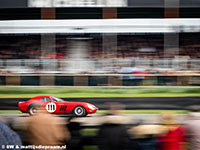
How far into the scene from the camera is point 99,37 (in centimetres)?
658

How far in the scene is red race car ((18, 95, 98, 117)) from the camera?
570 centimetres

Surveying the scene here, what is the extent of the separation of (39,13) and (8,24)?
93cm

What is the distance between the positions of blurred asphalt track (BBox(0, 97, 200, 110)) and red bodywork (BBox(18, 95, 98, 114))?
7.4 inches

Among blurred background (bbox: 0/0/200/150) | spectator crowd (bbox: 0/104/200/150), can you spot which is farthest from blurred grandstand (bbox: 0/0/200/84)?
spectator crowd (bbox: 0/104/200/150)

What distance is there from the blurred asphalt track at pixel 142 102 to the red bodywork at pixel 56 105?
0.19m

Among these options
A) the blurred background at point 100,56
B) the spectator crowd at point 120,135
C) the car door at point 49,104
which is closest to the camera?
the spectator crowd at point 120,135

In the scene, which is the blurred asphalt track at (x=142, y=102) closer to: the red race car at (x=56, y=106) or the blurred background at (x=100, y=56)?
the blurred background at (x=100, y=56)

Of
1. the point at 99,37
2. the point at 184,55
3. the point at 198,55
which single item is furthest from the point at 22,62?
the point at 198,55

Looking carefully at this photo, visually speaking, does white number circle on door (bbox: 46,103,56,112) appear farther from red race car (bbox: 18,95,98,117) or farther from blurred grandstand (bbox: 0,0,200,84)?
blurred grandstand (bbox: 0,0,200,84)

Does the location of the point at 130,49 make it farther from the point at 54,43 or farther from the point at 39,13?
the point at 39,13

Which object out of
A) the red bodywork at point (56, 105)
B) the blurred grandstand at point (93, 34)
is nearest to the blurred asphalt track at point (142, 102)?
the red bodywork at point (56, 105)

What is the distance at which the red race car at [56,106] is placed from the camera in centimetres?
570

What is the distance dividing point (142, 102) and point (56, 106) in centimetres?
238

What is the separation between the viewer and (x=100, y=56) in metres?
6.61
